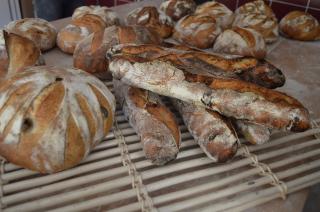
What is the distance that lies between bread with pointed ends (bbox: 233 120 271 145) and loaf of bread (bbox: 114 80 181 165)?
0.48ft

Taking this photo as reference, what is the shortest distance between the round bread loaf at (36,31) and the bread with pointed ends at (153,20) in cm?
29

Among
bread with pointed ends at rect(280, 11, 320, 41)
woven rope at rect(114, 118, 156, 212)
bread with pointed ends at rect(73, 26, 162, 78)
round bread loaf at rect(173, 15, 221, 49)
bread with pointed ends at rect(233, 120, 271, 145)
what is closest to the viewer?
woven rope at rect(114, 118, 156, 212)

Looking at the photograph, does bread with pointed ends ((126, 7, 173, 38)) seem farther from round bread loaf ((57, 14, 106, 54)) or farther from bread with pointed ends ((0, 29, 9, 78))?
bread with pointed ends ((0, 29, 9, 78))

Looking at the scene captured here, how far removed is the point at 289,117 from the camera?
611 millimetres

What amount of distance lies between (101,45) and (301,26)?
787 millimetres

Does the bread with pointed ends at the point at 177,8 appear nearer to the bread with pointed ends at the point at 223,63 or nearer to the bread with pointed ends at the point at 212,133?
the bread with pointed ends at the point at 223,63

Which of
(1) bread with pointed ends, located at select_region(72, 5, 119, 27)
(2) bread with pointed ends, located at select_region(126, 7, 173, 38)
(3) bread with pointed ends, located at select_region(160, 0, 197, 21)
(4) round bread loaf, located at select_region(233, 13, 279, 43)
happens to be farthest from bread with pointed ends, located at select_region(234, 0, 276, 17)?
(1) bread with pointed ends, located at select_region(72, 5, 119, 27)

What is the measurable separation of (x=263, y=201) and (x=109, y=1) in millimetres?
1749

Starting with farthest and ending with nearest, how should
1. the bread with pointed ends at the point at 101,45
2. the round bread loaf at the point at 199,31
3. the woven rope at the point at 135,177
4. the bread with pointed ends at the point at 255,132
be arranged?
the round bread loaf at the point at 199,31, the bread with pointed ends at the point at 101,45, the bread with pointed ends at the point at 255,132, the woven rope at the point at 135,177

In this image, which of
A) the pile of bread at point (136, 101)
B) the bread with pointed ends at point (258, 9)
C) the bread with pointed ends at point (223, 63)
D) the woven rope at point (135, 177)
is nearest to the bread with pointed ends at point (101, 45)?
the pile of bread at point (136, 101)

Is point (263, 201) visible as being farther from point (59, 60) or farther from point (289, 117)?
point (59, 60)

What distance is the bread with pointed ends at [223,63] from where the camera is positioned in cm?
74

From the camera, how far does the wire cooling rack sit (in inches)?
22.4

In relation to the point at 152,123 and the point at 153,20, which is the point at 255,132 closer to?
the point at 152,123
